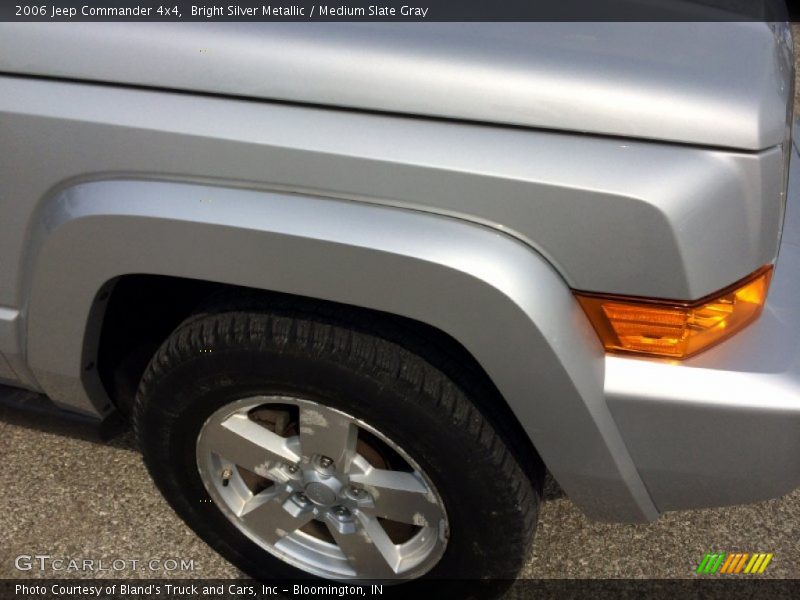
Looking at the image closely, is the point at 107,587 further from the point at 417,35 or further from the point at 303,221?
the point at 417,35

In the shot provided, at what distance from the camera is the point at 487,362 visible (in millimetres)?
1396

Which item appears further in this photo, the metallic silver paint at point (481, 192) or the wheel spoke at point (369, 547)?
the wheel spoke at point (369, 547)

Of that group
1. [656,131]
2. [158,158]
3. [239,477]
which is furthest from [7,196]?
[656,131]

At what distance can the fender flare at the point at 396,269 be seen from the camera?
1308mm

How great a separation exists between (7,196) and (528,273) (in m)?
1.02

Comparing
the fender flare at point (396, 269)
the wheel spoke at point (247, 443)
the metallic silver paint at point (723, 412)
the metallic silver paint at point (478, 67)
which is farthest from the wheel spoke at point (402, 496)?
the metallic silver paint at point (478, 67)

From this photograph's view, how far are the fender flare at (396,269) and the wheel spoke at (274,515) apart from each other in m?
0.65

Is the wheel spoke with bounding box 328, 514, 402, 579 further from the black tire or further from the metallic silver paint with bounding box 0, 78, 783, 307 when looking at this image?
the metallic silver paint with bounding box 0, 78, 783, 307

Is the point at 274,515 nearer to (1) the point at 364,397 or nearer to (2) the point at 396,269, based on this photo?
(1) the point at 364,397

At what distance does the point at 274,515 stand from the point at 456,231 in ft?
3.11

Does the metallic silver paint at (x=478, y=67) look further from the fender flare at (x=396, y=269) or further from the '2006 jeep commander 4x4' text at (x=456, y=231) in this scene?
the fender flare at (x=396, y=269)

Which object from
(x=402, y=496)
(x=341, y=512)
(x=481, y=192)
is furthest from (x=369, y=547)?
(x=481, y=192)

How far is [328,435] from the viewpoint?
164 centimetres

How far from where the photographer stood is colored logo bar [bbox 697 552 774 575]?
209 centimetres
